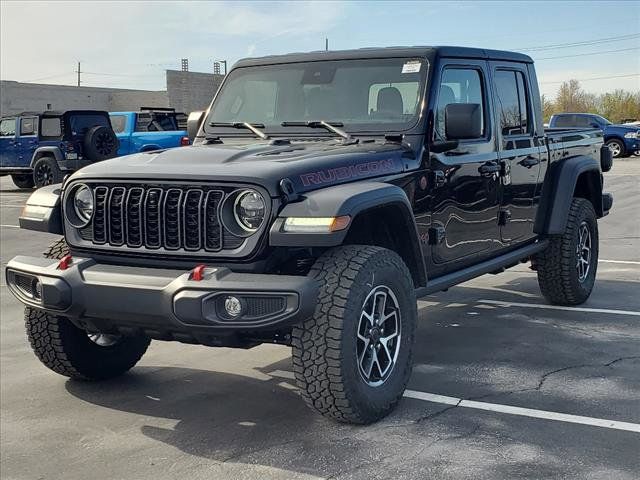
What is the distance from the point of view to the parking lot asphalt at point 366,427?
368 centimetres

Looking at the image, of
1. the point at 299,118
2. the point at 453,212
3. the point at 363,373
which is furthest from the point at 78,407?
the point at 453,212

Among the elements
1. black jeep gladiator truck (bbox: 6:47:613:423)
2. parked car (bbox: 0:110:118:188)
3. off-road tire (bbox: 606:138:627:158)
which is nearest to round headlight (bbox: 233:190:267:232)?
black jeep gladiator truck (bbox: 6:47:613:423)

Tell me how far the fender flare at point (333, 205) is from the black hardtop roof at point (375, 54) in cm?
128

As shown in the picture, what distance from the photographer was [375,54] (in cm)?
525

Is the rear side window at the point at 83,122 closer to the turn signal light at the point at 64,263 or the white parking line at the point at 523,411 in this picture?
the turn signal light at the point at 64,263

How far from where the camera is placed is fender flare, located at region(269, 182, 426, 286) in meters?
3.72

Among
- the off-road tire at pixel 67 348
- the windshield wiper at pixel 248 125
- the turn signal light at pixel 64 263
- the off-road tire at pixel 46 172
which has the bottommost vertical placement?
the off-road tire at pixel 67 348

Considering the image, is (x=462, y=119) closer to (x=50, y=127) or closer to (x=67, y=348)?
(x=67, y=348)

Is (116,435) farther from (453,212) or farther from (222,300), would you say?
(453,212)

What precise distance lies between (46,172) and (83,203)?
15.8m

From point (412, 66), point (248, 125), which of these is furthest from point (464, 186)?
point (248, 125)

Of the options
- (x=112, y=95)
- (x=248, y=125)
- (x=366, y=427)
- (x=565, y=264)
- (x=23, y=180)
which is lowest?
(x=366, y=427)

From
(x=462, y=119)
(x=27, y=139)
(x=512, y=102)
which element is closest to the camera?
(x=462, y=119)

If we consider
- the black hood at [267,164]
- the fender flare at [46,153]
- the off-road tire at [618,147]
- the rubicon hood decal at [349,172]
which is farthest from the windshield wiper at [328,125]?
the off-road tire at [618,147]
